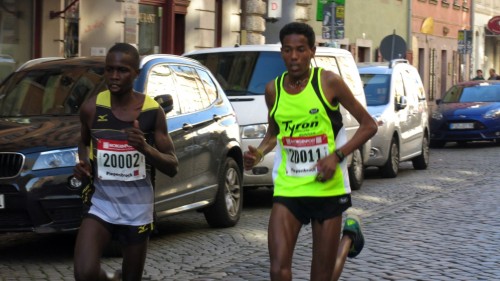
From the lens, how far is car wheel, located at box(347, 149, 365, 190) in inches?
645

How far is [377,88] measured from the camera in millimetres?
19531

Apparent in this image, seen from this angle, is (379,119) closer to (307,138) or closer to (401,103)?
(401,103)

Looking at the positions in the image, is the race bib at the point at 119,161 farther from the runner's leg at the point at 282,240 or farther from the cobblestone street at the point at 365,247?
the cobblestone street at the point at 365,247

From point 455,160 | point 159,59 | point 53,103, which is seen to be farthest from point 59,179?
point 455,160

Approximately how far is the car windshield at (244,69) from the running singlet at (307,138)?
7.89m

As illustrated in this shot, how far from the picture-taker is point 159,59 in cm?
1105

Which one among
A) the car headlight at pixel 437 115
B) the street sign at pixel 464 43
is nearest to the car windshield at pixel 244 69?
the car headlight at pixel 437 115

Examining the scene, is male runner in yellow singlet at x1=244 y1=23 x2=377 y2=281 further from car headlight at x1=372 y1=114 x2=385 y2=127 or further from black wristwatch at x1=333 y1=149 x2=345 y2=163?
car headlight at x1=372 y1=114 x2=385 y2=127

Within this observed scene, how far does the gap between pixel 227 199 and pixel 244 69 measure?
3238 millimetres

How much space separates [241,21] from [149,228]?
24219mm

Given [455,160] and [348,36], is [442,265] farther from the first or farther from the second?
[348,36]

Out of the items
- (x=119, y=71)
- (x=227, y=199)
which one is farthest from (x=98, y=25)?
(x=119, y=71)

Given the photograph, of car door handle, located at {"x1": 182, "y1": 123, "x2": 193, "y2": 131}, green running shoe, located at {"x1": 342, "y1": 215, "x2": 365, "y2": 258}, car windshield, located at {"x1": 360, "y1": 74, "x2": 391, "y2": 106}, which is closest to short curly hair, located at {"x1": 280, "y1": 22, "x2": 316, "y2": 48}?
green running shoe, located at {"x1": 342, "y1": 215, "x2": 365, "y2": 258}

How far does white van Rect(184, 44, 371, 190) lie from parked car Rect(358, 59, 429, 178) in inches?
72.0
